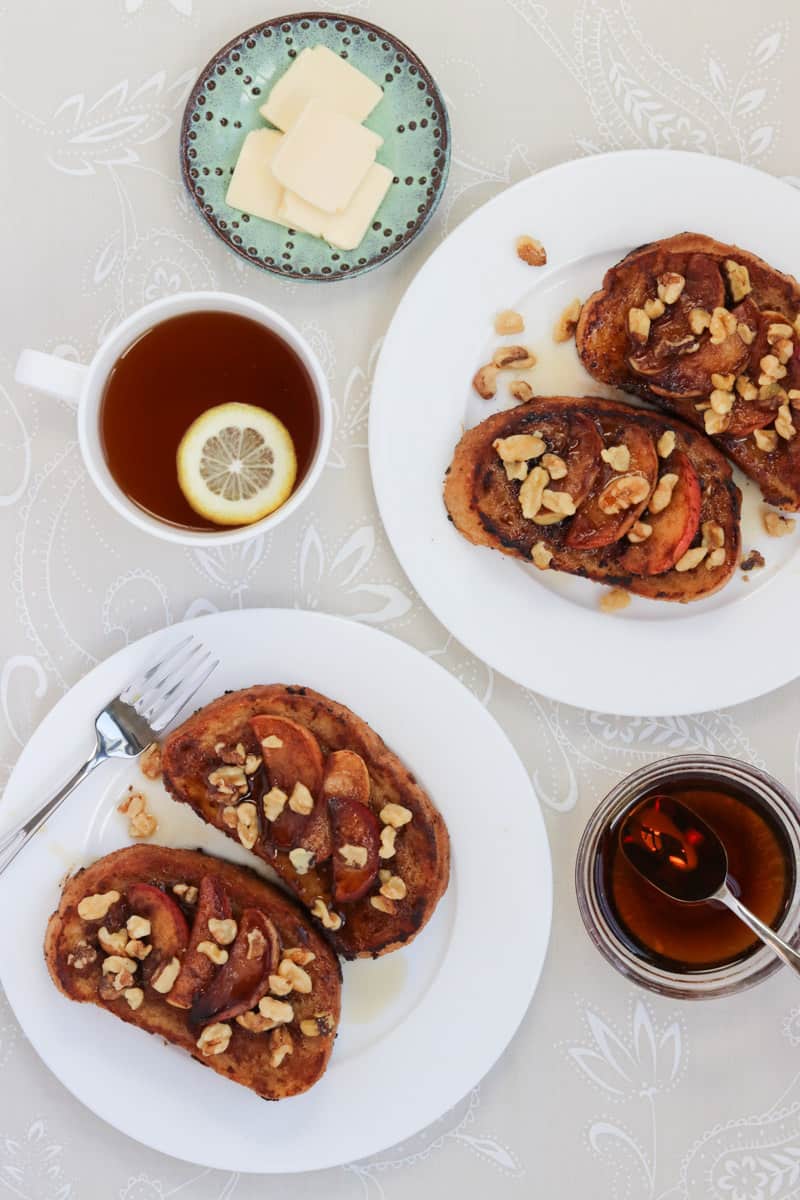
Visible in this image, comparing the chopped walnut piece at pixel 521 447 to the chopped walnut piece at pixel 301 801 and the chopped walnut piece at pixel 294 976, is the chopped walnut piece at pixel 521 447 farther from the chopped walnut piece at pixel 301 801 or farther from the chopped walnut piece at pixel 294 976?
the chopped walnut piece at pixel 294 976

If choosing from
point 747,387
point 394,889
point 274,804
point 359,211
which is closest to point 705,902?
point 394,889

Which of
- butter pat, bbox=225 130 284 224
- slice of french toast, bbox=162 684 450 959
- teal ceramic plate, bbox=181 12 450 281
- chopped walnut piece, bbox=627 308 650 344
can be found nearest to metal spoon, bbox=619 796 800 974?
slice of french toast, bbox=162 684 450 959

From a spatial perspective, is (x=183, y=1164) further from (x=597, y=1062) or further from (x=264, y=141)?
(x=264, y=141)

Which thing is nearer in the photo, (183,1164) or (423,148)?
(423,148)

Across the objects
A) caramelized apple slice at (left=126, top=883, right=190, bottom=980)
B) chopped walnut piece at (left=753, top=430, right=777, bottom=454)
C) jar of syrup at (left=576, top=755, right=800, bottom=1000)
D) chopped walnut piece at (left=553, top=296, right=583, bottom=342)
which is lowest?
caramelized apple slice at (left=126, top=883, right=190, bottom=980)

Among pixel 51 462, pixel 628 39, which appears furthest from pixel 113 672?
pixel 628 39

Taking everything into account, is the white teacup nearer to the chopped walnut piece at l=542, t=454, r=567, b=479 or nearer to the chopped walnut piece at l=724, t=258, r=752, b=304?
the chopped walnut piece at l=542, t=454, r=567, b=479

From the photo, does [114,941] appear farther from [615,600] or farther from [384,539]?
[615,600]
